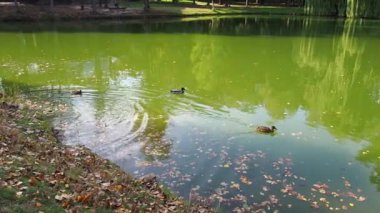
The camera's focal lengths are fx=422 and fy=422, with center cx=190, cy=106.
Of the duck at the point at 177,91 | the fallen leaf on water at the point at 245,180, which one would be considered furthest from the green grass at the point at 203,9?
the fallen leaf on water at the point at 245,180

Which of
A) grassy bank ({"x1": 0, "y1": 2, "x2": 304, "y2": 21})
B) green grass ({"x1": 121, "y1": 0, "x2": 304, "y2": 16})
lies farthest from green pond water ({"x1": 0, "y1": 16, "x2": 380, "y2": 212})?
green grass ({"x1": 121, "y1": 0, "x2": 304, "y2": 16})

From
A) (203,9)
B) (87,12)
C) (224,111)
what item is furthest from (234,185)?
(203,9)

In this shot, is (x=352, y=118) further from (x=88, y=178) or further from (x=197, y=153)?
(x=88, y=178)

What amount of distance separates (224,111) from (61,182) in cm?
903

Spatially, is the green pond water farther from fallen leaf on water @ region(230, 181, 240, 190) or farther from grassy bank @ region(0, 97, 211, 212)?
grassy bank @ region(0, 97, 211, 212)

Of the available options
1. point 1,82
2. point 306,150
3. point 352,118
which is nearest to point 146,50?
point 1,82

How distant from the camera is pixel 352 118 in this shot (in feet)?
52.3

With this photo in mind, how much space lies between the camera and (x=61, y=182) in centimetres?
775

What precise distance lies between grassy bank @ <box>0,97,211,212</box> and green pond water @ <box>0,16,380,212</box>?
84cm

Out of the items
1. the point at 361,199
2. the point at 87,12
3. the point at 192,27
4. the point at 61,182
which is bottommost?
the point at 361,199

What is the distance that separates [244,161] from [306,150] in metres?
2.31

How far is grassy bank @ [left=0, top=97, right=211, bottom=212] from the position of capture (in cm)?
668

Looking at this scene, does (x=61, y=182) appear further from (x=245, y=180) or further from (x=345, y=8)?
(x=345, y=8)

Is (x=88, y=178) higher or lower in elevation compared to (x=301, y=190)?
higher
